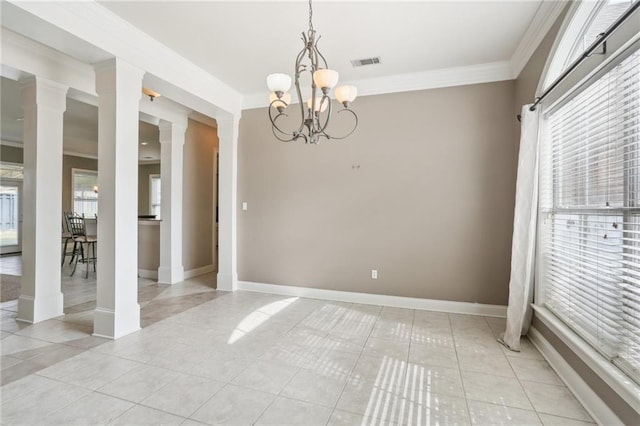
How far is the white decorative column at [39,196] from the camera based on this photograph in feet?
10.7

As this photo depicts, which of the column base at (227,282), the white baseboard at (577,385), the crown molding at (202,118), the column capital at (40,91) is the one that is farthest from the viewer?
the crown molding at (202,118)

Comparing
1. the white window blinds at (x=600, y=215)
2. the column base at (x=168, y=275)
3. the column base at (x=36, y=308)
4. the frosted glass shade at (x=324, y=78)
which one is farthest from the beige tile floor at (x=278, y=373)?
the frosted glass shade at (x=324, y=78)

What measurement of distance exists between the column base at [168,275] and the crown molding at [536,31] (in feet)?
17.3

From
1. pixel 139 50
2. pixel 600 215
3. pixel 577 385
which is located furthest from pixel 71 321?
pixel 600 215

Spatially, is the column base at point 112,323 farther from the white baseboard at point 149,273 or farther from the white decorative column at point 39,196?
the white baseboard at point 149,273

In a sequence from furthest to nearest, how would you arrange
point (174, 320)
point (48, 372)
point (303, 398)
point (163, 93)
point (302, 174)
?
point (302, 174) < point (163, 93) < point (174, 320) < point (48, 372) < point (303, 398)

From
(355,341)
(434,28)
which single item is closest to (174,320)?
(355,341)

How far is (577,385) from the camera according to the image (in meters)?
2.03

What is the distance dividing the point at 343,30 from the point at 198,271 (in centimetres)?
451

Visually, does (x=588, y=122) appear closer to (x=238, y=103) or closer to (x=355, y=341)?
(x=355, y=341)

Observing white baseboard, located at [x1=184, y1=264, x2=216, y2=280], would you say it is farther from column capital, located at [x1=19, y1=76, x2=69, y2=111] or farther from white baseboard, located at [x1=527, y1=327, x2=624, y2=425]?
white baseboard, located at [x1=527, y1=327, x2=624, y2=425]

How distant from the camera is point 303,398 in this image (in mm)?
2000

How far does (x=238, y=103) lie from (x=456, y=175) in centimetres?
311

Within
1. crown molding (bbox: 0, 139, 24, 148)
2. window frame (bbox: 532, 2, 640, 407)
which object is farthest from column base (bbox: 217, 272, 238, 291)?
crown molding (bbox: 0, 139, 24, 148)
